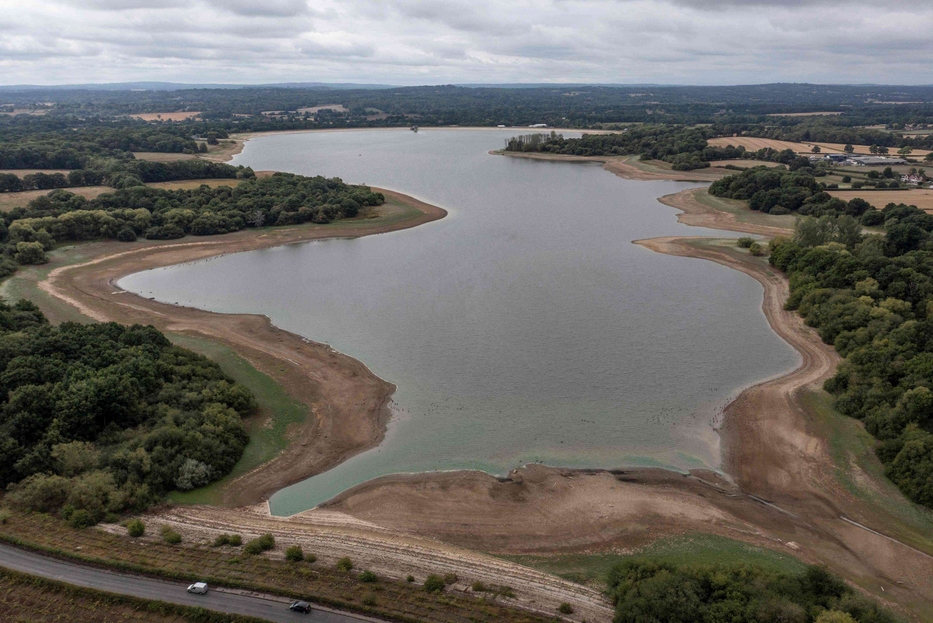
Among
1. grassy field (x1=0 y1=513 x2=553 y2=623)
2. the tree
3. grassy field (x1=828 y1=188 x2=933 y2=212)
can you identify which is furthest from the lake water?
grassy field (x1=828 y1=188 x2=933 y2=212)

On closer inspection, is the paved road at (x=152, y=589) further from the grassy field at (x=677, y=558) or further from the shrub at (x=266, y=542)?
the grassy field at (x=677, y=558)

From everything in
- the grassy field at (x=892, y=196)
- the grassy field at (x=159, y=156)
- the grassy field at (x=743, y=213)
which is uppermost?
the grassy field at (x=159, y=156)

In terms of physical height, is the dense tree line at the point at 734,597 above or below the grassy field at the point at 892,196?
below

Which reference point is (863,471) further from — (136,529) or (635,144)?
(635,144)

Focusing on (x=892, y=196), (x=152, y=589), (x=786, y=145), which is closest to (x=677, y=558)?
(x=152, y=589)

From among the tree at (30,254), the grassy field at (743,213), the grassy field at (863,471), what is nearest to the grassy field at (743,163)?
the grassy field at (743,213)

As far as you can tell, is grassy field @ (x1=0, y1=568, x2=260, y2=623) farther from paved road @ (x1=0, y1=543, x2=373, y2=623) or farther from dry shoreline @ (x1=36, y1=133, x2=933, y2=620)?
dry shoreline @ (x1=36, y1=133, x2=933, y2=620)

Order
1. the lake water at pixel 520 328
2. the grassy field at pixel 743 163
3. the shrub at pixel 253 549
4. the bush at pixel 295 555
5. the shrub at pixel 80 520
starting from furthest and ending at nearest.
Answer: the grassy field at pixel 743 163
the lake water at pixel 520 328
the shrub at pixel 80 520
the shrub at pixel 253 549
the bush at pixel 295 555
